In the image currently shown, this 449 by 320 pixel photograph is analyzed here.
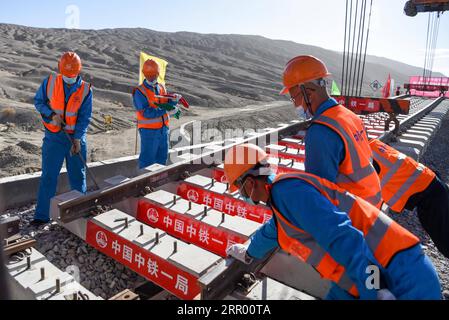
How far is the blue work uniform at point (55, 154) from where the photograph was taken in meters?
4.36

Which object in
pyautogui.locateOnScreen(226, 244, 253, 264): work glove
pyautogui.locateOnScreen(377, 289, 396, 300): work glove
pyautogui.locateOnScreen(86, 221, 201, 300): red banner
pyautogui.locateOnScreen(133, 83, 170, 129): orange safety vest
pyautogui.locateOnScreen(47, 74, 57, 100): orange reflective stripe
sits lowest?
pyautogui.locateOnScreen(86, 221, 201, 300): red banner

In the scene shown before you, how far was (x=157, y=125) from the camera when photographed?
613 centimetres

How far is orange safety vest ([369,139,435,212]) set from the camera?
360 centimetres

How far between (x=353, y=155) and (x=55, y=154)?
3630 millimetres

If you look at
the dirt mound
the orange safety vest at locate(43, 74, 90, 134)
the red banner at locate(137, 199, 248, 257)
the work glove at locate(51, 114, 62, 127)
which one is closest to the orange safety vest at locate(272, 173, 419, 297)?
the red banner at locate(137, 199, 248, 257)

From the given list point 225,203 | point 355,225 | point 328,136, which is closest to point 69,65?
point 225,203

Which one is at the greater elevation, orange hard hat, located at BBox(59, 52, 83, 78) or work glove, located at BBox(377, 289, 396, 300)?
orange hard hat, located at BBox(59, 52, 83, 78)

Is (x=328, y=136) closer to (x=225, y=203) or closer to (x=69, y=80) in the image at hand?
(x=225, y=203)

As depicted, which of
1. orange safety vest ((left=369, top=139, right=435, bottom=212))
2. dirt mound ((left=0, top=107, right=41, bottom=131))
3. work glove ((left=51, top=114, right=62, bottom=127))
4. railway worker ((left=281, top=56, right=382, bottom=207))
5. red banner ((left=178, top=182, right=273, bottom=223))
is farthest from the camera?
dirt mound ((left=0, top=107, right=41, bottom=131))

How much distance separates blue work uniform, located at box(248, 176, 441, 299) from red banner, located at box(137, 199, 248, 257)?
57.0 inches

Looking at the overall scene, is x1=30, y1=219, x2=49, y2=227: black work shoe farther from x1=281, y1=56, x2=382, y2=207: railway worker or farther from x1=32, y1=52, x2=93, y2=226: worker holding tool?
x1=281, y1=56, x2=382, y2=207: railway worker

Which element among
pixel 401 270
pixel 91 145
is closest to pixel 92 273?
pixel 401 270

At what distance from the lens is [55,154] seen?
15.0ft

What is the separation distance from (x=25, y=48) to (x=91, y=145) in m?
32.4
